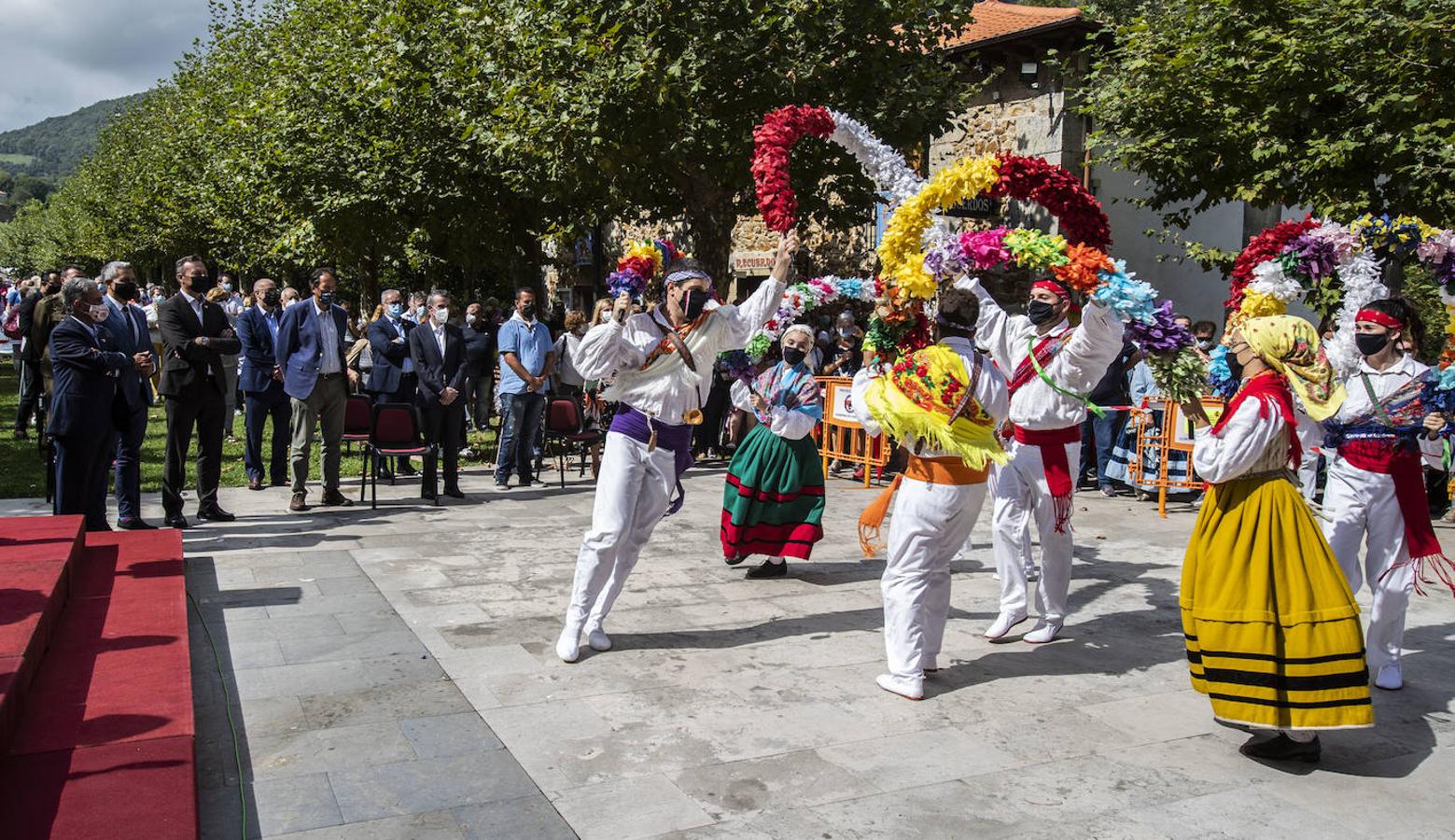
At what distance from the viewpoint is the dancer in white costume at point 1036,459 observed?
6016mm

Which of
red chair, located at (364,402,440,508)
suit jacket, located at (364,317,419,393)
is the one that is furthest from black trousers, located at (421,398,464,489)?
suit jacket, located at (364,317,419,393)

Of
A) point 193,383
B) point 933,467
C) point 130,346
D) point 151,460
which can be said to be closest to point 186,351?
point 193,383

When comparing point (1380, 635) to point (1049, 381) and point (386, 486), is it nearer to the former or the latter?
point (1049, 381)

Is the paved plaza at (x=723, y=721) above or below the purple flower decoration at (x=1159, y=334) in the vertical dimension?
below

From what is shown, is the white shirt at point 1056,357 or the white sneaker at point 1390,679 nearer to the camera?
the white shirt at point 1056,357

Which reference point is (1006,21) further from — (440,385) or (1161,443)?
(440,385)

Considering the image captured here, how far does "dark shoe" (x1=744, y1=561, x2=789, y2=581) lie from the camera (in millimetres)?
7773

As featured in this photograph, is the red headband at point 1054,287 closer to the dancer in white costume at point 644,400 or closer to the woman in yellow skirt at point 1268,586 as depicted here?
the woman in yellow skirt at point 1268,586

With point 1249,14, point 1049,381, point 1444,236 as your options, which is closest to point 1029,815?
point 1049,381

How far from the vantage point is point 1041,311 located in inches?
228

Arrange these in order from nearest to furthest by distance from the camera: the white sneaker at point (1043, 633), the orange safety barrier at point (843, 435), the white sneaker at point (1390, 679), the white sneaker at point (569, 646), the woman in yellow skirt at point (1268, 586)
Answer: the woman in yellow skirt at point (1268, 586) → the white sneaker at point (1390, 679) → the white sneaker at point (569, 646) → the white sneaker at point (1043, 633) → the orange safety barrier at point (843, 435)

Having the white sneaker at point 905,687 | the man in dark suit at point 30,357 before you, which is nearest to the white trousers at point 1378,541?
the white sneaker at point 905,687

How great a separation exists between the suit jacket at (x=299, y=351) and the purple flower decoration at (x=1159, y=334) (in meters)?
7.13

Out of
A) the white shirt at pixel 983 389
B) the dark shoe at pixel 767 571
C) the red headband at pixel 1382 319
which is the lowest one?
the dark shoe at pixel 767 571
